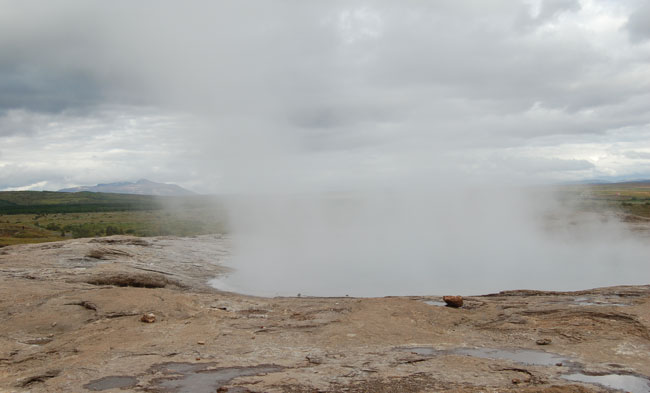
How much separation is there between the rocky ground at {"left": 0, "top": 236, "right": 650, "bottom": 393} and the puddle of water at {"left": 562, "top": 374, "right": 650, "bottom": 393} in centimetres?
4

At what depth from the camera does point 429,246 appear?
36.8 metres

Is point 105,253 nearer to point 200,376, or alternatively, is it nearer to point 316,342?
point 316,342

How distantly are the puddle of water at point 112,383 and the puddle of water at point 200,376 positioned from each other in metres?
0.50

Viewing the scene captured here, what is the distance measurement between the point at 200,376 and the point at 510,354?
6.54 metres

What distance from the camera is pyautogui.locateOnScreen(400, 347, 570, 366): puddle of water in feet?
31.9

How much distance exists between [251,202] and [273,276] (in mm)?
40095

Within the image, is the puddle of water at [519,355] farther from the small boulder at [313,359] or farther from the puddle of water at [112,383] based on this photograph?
the puddle of water at [112,383]

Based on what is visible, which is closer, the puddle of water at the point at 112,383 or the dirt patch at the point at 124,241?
the puddle of water at the point at 112,383

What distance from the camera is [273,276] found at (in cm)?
2694

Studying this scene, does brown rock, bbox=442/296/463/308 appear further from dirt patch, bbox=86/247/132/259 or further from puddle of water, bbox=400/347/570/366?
dirt patch, bbox=86/247/132/259

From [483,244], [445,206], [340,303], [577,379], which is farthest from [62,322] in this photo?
[445,206]

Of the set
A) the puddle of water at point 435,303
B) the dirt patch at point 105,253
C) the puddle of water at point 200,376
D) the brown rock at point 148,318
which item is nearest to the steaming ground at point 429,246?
the puddle of water at point 435,303

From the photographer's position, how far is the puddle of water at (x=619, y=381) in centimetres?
803

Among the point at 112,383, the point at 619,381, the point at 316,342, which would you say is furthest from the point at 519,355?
the point at 112,383
